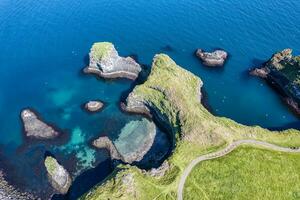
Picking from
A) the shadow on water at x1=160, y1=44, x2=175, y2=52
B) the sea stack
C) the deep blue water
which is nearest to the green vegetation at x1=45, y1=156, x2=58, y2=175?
the deep blue water

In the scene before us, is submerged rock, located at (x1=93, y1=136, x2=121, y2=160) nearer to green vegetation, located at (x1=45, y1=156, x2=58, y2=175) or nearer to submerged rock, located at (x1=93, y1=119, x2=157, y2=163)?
submerged rock, located at (x1=93, y1=119, x2=157, y2=163)

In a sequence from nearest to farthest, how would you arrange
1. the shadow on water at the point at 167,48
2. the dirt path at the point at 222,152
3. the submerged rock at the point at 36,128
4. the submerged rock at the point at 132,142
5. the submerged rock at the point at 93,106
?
the dirt path at the point at 222,152
the submerged rock at the point at 132,142
the submerged rock at the point at 36,128
the submerged rock at the point at 93,106
the shadow on water at the point at 167,48

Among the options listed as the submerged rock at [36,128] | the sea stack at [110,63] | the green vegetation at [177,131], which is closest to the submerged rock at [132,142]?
the green vegetation at [177,131]

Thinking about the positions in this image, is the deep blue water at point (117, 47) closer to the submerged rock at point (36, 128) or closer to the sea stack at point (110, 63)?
the submerged rock at point (36, 128)

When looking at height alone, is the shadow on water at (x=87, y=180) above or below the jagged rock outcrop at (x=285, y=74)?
below

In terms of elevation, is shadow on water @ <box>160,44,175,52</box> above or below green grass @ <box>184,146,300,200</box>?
below

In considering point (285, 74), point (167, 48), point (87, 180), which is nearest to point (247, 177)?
point (87, 180)
